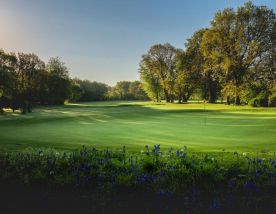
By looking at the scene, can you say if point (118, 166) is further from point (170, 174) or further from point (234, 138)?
point (234, 138)

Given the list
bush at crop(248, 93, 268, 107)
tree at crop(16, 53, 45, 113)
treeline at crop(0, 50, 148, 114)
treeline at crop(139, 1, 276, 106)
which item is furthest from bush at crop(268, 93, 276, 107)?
tree at crop(16, 53, 45, 113)

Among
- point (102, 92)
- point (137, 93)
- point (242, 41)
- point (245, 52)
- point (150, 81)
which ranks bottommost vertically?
point (137, 93)

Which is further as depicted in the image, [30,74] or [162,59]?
[162,59]

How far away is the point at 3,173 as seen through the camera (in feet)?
22.4

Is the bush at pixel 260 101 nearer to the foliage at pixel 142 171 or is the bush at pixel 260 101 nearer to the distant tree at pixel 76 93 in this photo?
the foliage at pixel 142 171

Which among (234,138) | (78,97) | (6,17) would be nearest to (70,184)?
(234,138)

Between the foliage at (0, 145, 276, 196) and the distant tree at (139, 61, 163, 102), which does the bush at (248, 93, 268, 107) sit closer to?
the distant tree at (139, 61, 163, 102)

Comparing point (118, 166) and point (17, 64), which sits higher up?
point (17, 64)

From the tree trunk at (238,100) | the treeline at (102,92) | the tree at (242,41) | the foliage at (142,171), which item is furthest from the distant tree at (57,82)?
the foliage at (142,171)

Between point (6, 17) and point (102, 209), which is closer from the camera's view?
point (102, 209)

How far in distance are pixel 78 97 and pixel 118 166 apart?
81827mm

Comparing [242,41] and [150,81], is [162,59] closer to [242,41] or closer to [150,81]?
[150,81]

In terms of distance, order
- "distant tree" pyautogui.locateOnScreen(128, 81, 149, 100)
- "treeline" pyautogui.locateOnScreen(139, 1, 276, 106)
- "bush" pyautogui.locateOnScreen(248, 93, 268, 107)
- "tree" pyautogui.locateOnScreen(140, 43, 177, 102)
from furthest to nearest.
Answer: "distant tree" pyautogui.locateOnScreen(128, 81, 149, 100) → "tree" pyautogui.locateOnScreen(140, 43, 177, 102) → "treeline" pyautogui.locateOnScreen(139, 1, 276, 106) → "bush" pyautogui.locateOnScreen(248, 93, 268, 107)

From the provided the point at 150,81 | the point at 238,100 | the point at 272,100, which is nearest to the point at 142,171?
the point at 272,100
